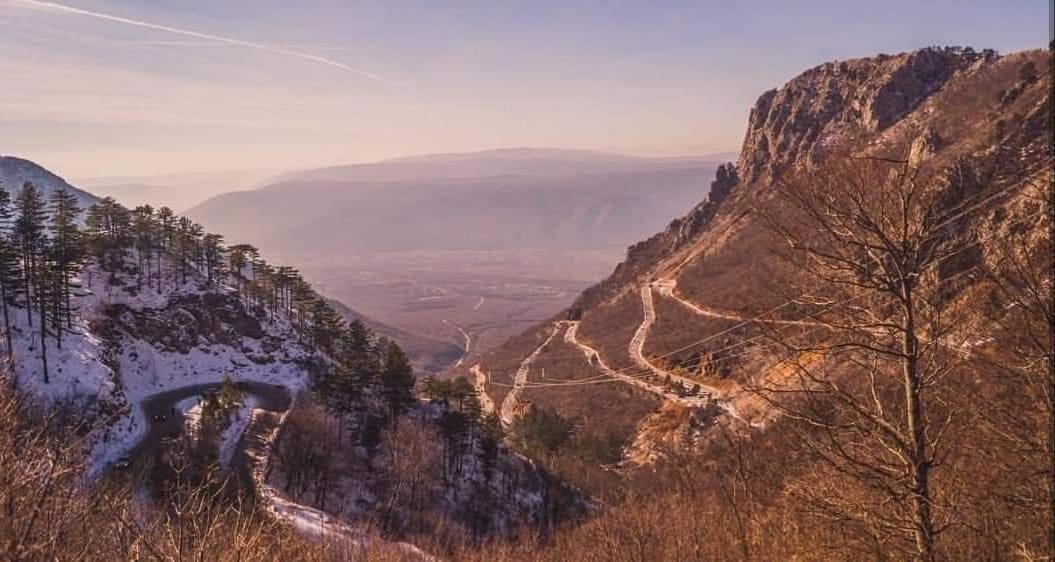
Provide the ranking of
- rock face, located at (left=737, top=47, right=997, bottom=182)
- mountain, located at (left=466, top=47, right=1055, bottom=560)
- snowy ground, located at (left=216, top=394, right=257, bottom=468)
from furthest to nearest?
rock face, located at (left=737, top=47, right=997, bottom=182), snowy ground, located at (left=216, top=394, right=257, bottom=468), mountain, located at (left=466, top=47, right=1055, bottom=560)

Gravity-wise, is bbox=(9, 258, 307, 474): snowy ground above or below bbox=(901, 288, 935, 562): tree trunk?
below

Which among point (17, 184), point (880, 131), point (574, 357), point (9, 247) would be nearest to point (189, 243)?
point (9, 247)

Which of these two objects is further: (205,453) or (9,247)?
(9,247)

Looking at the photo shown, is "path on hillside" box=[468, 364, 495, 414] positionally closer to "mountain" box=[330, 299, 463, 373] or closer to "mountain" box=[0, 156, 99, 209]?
"mountain" box=[330, 299, 463, 373]

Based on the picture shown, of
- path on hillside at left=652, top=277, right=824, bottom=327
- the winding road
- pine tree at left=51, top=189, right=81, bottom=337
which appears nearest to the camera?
the winding road

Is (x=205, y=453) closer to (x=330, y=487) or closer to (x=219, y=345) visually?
(x=330, y=487)

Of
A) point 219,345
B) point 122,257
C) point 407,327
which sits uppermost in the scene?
point 122,257

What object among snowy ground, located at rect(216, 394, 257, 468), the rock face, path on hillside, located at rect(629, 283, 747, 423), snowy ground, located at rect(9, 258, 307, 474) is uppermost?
the rock face

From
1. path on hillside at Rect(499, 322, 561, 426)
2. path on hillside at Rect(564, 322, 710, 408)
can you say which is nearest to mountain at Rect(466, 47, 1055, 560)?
path on hillside at Rect(564, 322, 710, 408)
